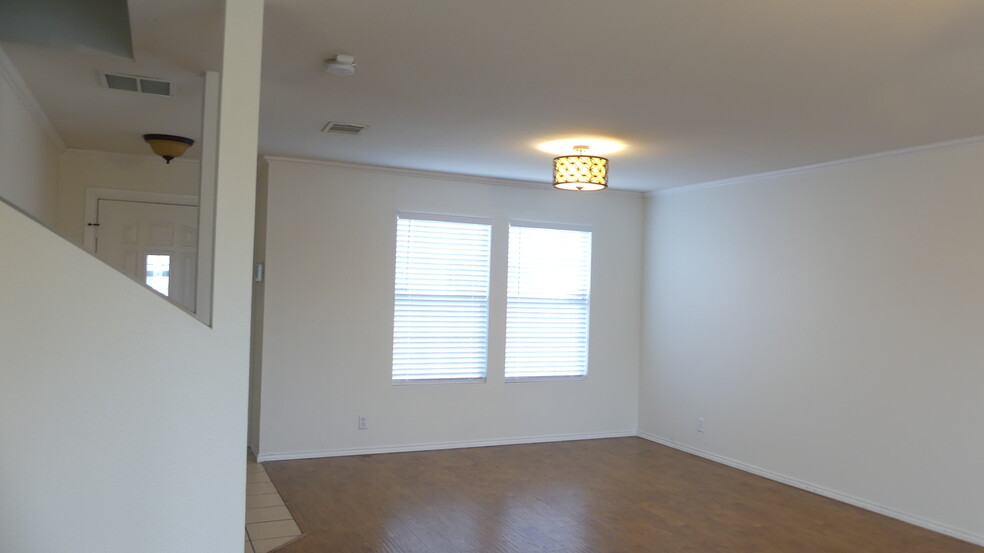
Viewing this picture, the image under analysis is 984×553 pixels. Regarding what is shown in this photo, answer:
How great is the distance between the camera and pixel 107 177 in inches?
214

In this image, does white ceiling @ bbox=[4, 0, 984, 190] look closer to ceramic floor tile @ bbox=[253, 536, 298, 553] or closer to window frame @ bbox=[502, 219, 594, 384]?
window frame @ bbox=[502, 219, 594, 384]

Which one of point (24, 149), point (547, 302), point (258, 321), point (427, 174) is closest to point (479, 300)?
point (547, 302)

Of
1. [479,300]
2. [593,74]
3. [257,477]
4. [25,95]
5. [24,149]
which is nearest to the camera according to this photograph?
[593,74]

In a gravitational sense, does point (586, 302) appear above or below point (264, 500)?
above

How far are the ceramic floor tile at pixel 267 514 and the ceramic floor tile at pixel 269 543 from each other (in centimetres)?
33

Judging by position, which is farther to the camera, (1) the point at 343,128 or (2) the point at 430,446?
(2) the point at 430,446

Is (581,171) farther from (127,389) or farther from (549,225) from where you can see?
(127,389)

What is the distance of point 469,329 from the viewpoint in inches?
248

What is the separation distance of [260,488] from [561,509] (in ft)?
6.75

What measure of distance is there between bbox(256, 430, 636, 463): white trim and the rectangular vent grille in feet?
9.90

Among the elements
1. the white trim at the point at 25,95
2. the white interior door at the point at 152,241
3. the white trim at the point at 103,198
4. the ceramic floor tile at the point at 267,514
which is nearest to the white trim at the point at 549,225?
the white interior door at the point at 152,241

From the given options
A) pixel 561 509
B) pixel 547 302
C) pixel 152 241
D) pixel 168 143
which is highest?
pixel 168 143

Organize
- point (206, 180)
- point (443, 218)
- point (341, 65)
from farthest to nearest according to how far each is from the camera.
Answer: point (443, 218)
point (206, 180)
point (341, 65)

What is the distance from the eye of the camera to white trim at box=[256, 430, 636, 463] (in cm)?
560
